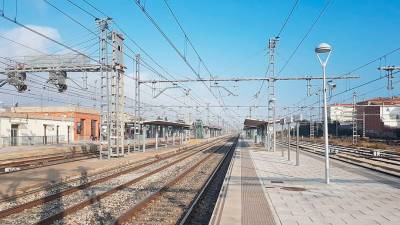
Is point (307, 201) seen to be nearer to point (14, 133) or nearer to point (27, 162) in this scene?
point (27, 162)

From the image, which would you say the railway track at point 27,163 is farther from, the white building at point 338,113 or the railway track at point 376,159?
the white building at point 338,113

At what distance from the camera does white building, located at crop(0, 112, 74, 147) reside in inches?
1810

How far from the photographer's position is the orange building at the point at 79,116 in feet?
217

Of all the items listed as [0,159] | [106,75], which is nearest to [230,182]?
[106,75]

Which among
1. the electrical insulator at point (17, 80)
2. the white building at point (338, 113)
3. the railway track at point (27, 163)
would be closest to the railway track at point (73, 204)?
the railway track at point (27, 163)

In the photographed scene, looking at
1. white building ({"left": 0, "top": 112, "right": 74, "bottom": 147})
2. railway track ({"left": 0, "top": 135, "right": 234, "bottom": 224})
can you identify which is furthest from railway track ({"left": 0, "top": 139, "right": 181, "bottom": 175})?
white building ({"left": 0, "top": 112, "right": 74, "bottom": 147})

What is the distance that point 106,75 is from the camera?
27781 mm

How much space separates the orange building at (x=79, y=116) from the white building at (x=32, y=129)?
2.89m

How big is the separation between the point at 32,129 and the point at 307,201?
46142mm

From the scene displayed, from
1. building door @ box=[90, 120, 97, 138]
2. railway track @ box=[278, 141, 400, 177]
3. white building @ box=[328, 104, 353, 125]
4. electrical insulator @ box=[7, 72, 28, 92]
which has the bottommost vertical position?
railway track @ box=[278, 141, 400, 177]

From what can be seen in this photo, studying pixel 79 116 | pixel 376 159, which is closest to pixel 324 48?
pixel 376 159

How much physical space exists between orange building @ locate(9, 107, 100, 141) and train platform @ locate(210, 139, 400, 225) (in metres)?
52.4

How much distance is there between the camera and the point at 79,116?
67375 mm

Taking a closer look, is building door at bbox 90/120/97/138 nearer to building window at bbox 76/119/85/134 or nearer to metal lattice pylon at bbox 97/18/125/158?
building window at bbox 76/119/85/134
